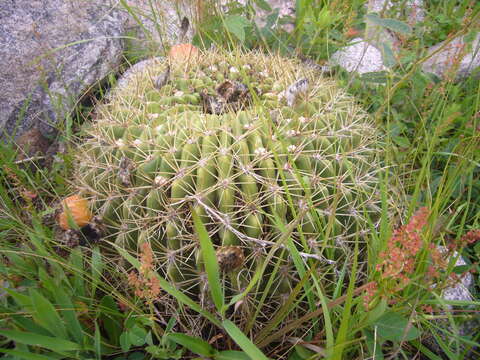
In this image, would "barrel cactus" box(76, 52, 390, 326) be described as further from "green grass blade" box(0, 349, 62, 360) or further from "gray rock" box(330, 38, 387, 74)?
"gray rock" box(330, 38, 387, 74)

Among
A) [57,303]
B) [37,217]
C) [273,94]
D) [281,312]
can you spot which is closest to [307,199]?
[281,312]

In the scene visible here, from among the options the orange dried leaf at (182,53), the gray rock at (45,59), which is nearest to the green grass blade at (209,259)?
the orange dried leaf at (182,53)

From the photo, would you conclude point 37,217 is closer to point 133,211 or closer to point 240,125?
point 133,211

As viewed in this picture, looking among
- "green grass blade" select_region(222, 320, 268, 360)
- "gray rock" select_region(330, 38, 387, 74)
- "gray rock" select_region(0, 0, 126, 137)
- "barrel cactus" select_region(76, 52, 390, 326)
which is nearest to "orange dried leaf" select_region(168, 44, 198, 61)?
"barrel cactus" select_region(76, 52, 390, 326)

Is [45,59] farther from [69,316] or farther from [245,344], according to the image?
[245,344]

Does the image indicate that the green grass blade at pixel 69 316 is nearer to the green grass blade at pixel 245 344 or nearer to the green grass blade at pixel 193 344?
the green grass blade at pixel 193 344

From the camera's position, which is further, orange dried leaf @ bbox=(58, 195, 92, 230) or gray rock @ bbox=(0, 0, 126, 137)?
A: gray rock @ bbox=(0, 0, 126, 137)
